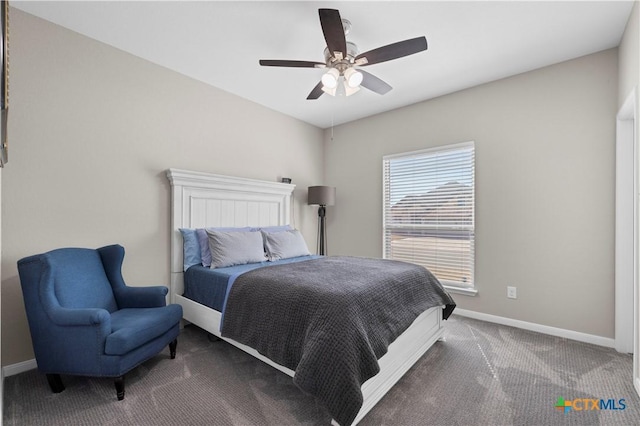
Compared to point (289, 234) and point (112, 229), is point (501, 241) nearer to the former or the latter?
point (289, 234)

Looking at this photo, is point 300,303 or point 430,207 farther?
point 430,207

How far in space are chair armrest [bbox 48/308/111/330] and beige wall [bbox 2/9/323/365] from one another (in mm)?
712

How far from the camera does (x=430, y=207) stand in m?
3.79

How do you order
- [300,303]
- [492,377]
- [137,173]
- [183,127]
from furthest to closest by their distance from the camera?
[183,127] < [137,173] < [492,377] < [300,303]

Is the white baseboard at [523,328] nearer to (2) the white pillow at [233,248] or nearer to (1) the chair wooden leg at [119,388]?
(1) the chair wooden leg at [119,388]

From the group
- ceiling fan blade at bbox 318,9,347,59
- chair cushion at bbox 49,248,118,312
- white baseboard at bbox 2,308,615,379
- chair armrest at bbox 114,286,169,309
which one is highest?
ceiling fan blade at bbox 318,9,347,59

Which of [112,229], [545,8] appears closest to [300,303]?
[112,229]

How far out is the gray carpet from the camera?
5.53 feet

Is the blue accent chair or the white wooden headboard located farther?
the white wooden headboard

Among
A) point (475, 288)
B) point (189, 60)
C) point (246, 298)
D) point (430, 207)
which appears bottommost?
point (475, 288)

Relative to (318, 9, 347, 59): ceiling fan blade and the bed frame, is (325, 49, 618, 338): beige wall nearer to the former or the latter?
the bed frame

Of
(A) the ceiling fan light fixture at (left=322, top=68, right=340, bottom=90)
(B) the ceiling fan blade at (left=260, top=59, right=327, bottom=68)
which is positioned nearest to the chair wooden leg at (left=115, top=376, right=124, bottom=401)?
(B) the ceiling fan blade at (left=260, top=59, right=327, bottom=68)

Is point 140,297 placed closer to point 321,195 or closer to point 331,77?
point 331,77

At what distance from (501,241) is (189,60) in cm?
387
